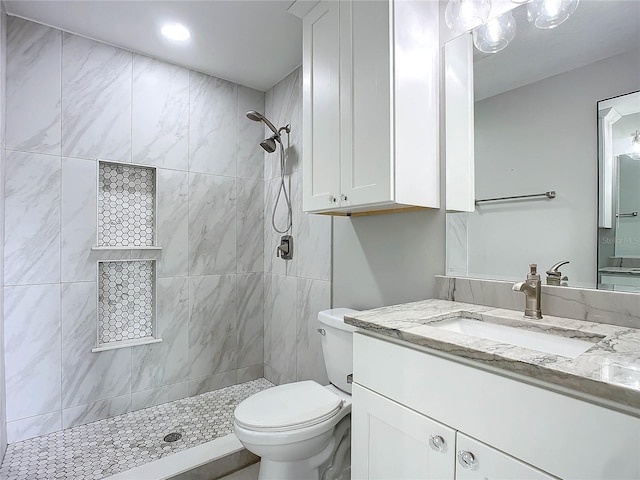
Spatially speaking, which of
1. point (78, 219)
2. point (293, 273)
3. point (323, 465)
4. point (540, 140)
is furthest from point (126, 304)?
point (540, 140)

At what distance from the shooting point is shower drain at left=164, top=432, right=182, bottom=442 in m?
1.94

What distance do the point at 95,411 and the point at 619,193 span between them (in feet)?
9.38

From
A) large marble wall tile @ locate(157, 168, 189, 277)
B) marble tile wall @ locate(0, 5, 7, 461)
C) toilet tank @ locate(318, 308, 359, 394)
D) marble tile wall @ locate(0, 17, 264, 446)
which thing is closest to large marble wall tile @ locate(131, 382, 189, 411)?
marble tile wall @ locate(0, 17, 264, 446)

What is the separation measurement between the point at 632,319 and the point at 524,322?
280 mm

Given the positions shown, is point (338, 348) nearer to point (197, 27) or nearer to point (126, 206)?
point (126, 206)

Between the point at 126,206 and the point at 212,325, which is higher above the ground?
the point at 126,206

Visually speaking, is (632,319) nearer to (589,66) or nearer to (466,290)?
(466,290)

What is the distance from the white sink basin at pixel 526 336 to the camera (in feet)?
3.16

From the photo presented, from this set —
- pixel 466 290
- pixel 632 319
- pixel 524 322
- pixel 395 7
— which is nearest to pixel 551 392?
pixel 524 322

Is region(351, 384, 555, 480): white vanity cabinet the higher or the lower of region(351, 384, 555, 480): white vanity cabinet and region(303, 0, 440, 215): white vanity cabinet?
the lower

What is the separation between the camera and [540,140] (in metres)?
1.24

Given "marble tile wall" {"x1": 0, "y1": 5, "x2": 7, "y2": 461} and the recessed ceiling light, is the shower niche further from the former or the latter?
the recessed ceiling light

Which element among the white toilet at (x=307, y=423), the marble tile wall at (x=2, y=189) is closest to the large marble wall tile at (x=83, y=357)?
the marble tile wall at (x=2, y=189)

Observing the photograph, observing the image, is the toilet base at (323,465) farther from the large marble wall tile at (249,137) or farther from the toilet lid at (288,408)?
the large marble wall tile at (249,137)
